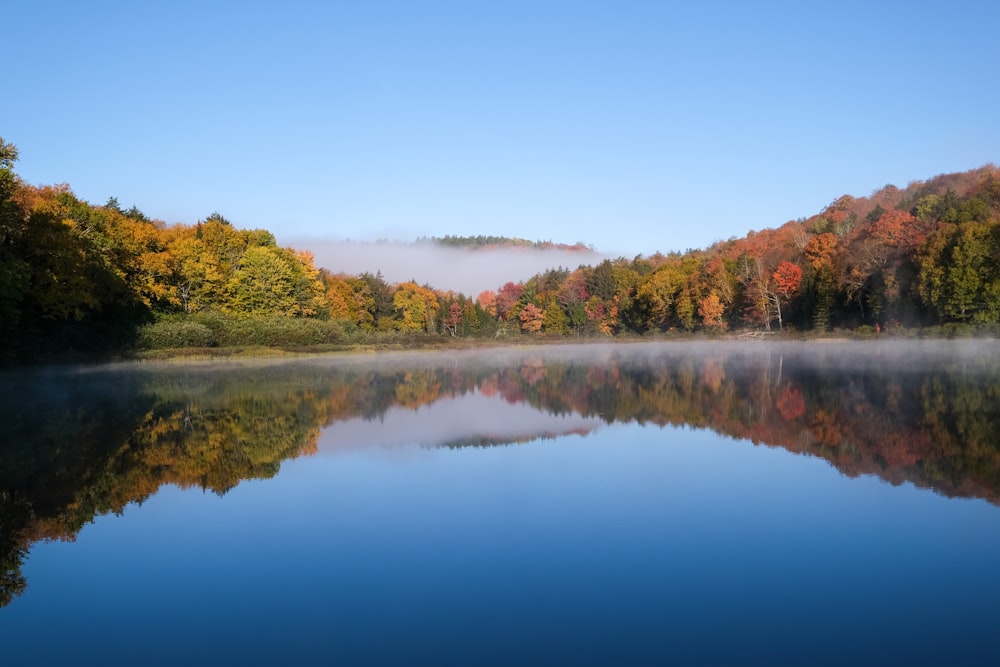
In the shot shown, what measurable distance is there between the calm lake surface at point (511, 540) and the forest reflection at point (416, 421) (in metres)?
0.08

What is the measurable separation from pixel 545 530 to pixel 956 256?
4438 cm

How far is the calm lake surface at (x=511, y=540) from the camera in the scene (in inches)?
161

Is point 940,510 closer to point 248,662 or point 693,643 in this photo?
point 693,643

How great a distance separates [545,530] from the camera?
20.0ft

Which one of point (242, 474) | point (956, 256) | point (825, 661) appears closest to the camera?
point (825, 661)

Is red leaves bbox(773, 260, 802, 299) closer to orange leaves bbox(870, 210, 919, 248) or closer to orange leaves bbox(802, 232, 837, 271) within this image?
orange leaves bbox(802, 232, 837, 271)

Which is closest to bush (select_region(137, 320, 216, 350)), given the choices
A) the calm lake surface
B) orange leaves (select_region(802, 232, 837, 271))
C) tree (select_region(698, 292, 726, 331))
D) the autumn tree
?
the calm lake surface

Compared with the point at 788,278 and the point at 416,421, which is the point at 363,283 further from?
the point at 416,421

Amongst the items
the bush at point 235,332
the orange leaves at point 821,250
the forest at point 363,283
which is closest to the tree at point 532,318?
the forest at point 363,283

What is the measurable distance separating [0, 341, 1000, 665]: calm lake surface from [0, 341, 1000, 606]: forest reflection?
8 centimetres

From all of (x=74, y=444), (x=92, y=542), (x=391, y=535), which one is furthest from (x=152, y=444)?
(x=391, y=535)

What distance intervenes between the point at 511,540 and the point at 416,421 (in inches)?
298

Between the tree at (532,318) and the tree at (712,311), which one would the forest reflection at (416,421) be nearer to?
the tree at (712,311)

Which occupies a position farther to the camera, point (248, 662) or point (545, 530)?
point (545, 530)
